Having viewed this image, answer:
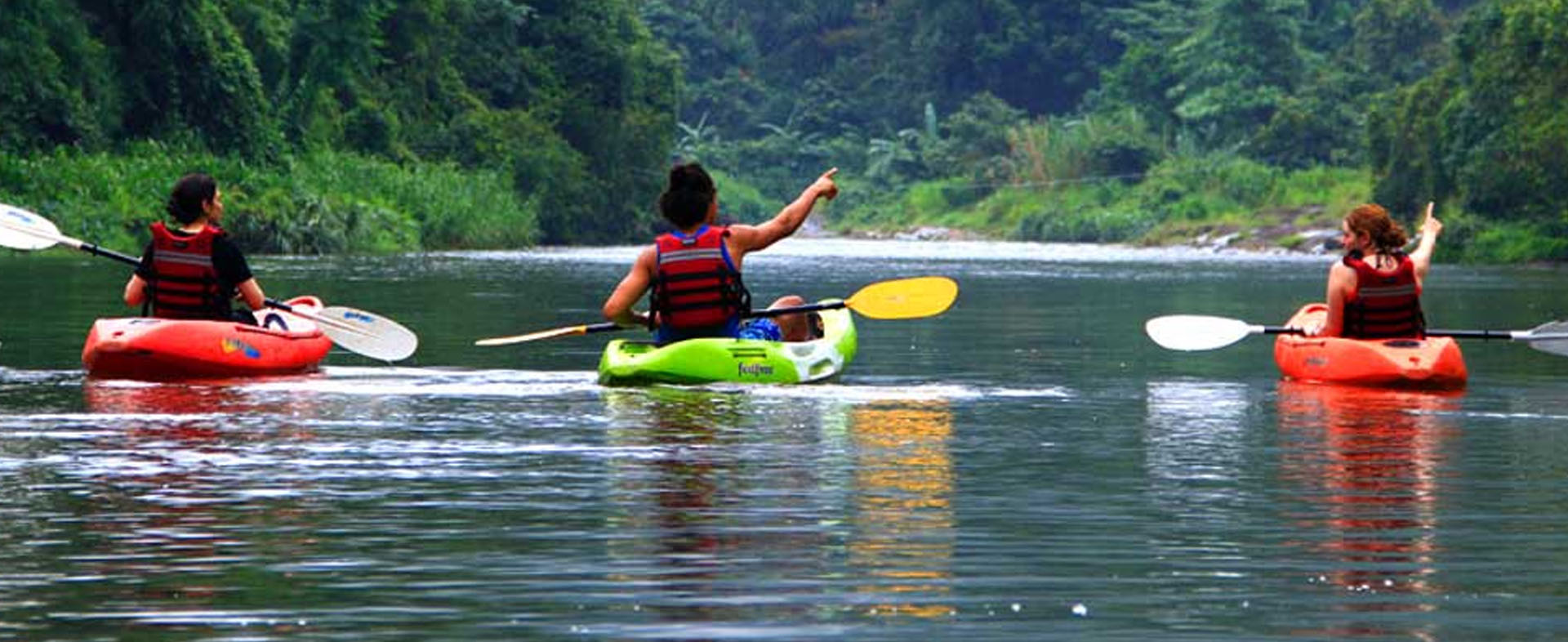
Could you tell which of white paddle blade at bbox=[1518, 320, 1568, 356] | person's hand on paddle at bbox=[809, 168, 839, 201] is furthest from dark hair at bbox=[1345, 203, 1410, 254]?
person's hand on paddle at bbox=[809, 168, 839, 201]

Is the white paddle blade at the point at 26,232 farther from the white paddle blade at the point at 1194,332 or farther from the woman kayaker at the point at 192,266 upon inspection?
the white paddle blade at the point at 1194,332

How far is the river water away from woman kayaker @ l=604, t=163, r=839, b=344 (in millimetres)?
561

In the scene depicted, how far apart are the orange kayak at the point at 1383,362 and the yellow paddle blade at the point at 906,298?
82.7 inches

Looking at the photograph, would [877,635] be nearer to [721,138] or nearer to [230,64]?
[230,64]

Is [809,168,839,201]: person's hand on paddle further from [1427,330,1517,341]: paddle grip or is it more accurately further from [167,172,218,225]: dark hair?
[1427,330,1517,341]: paddle grip

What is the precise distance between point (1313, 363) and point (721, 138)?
93.1 meters

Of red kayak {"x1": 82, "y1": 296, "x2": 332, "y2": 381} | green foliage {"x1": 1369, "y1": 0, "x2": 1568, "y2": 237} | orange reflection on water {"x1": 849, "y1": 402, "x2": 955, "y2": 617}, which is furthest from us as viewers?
green foliage {"x1": 1369, "y1": 0, "x2": 1568, "y2": 237}

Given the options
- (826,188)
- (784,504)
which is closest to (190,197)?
(826,188)

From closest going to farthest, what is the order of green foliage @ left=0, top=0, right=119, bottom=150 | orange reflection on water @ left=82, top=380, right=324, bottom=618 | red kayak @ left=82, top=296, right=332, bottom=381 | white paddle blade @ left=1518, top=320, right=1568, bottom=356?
orange reflection on water @ left=82, top=380, right=324, bottom=618 → red kayak @ left=82, top=296, right=332, bottom=381 → white paddle blade @ left=1518, top=320, right=1568, bottom=356 → green foliage @ left=0, top=0, right=119, bottom=150

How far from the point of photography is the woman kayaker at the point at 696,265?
1639 cm

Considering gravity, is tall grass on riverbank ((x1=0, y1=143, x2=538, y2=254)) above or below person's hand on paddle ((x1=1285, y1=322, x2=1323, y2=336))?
below

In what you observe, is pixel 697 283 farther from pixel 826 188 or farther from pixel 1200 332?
pixel 1200 332

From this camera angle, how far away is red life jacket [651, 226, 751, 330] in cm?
1641

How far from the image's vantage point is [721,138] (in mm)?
110500
